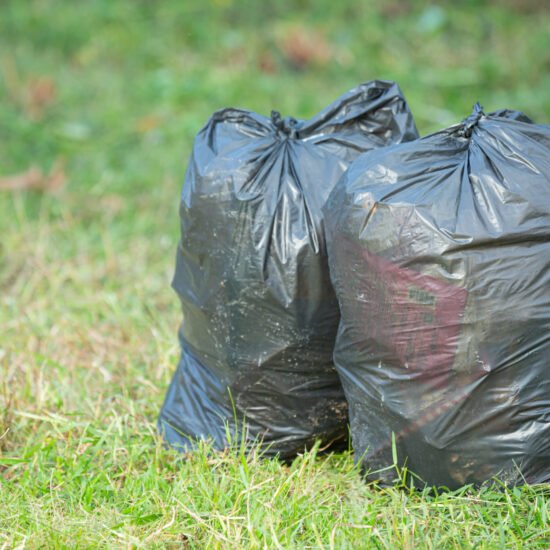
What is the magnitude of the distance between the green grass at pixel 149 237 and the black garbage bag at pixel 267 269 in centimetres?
16

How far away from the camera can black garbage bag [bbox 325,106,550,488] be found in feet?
6.54

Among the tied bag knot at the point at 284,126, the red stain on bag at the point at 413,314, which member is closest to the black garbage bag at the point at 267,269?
A: the tied bag knot at the point at 284,126

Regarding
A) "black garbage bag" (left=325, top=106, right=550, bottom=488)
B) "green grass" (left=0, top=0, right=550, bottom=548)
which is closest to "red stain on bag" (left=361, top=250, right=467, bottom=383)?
"black garbage bag" (left=325, top=106, right=550, bottom=488)

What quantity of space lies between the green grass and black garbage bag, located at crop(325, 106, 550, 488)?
173 mm

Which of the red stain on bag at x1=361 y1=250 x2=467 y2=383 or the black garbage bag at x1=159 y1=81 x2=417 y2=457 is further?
the black garbage bag at x1=159 y1=81 x2=417 y2=457

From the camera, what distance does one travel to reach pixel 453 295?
6.58ft

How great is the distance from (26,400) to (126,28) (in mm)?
5807

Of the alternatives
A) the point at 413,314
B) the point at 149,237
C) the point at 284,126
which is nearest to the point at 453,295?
the point at 413,314

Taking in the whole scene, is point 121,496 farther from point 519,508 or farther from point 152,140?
point 152,140

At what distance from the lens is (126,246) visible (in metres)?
4.46

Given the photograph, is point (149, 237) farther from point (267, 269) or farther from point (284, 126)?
point (267, 269)

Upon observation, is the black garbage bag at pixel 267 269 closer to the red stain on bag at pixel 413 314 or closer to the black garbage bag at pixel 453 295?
the black garbage bag at pixel 453 295

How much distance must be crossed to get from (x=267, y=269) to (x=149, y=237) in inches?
90.7

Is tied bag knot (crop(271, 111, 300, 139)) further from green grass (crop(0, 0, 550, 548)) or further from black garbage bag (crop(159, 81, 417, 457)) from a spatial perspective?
green grass (crop(0, 0, 550, 548))
